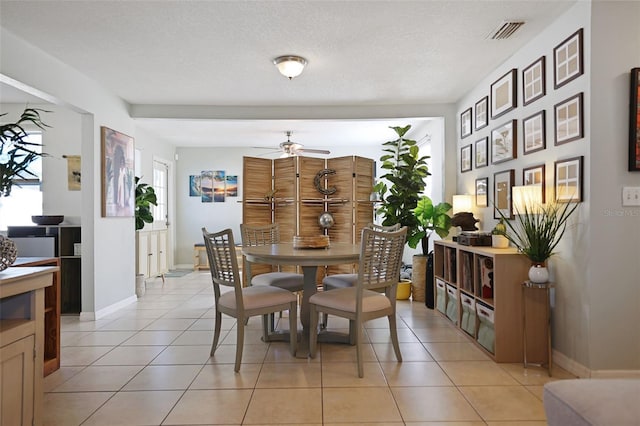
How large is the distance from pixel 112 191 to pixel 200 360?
2.49 meters

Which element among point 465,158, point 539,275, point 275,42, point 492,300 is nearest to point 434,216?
point 465,158

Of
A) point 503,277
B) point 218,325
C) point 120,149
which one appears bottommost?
point 218,325

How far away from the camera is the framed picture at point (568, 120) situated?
99.3 inches

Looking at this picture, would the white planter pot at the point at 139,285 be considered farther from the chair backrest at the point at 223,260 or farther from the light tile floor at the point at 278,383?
the chair backrest at the point at 223,260

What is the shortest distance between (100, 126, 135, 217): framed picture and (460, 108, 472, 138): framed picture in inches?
159

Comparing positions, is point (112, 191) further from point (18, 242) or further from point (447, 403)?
point (447, 403)

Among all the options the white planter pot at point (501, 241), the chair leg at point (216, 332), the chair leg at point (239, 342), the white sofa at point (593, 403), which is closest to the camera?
the white sofa at point (593, 403)

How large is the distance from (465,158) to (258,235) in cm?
254

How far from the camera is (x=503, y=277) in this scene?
2.79m

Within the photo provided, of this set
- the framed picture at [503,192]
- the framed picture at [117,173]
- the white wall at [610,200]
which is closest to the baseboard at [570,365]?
the white wall at [610,200]

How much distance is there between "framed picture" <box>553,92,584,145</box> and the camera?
252 centimetres

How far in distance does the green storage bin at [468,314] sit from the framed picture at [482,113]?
5.85 feet

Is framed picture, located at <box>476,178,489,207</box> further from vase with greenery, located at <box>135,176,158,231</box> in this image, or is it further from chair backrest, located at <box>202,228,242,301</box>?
vase with greenery, located at <box>135,176,158,231</box>

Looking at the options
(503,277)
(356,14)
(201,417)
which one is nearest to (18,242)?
(201,417)
